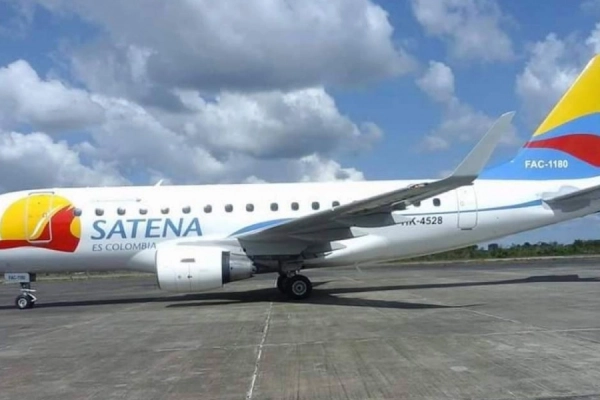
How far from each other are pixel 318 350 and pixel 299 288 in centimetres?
814

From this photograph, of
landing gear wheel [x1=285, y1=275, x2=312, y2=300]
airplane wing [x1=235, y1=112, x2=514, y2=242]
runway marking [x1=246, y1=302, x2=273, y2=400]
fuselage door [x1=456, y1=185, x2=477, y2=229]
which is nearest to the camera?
runway marking [x1=246, y1=302, x2=273, y2=400]

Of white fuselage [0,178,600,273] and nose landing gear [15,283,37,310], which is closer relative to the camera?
white fuselage [0,178,600,273]

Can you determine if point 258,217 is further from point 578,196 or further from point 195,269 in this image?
point 578,196

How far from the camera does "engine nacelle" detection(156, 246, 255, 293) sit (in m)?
15.6

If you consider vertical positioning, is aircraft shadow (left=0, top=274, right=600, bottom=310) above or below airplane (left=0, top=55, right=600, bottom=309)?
below

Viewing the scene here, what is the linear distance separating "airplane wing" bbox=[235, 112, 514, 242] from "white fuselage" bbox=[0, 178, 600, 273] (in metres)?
1.29

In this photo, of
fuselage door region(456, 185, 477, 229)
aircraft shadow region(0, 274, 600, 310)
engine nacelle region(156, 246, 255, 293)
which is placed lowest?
aircraft shadow region(0, 274, 600, 310)

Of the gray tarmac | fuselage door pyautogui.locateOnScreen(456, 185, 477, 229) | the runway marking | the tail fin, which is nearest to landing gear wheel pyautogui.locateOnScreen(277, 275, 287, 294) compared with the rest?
the gray tarmac

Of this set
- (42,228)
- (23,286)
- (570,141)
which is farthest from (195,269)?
(570,141)

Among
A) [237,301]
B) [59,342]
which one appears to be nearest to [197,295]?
[237,301]

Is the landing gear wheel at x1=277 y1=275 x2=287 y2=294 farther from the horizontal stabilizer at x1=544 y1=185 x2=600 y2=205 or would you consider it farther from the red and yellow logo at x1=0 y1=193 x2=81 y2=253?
the horizontal stabilizer at x1=544 y1=185 x2=600 y2=205

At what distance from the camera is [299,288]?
57.2 ft

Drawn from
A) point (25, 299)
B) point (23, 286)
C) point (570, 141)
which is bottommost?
point (25, 299)

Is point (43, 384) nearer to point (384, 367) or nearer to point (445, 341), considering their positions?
point (384, 367)
